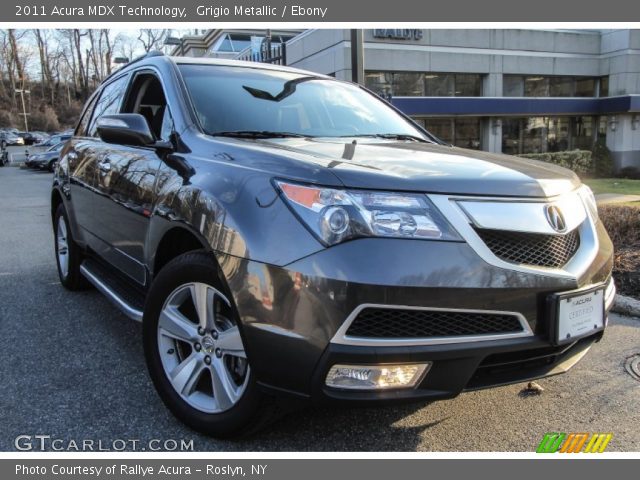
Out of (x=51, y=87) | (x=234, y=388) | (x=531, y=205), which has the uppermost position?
(x=51, y=87)

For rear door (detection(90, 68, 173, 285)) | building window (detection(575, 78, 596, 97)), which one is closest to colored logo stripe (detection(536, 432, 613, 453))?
rear door (detection(90, 68, 173, 285))

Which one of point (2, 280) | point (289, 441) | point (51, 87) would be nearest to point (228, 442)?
point (289, 441)

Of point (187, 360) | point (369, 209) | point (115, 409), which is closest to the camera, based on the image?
point (369, 209)

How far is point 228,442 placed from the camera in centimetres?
257

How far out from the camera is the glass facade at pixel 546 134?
26.2 metres

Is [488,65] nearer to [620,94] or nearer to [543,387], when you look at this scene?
[620,94]

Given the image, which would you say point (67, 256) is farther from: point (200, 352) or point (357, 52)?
point (357, 52)

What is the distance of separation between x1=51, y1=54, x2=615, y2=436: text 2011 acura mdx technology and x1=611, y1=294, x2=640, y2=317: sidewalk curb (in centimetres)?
206

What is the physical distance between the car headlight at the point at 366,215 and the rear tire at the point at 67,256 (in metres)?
3.37

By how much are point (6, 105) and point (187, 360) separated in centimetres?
9757

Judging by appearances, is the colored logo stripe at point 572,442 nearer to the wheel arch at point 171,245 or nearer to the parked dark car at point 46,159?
the wheel arch at point 171,245

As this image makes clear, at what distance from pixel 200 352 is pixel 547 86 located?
1096 inches

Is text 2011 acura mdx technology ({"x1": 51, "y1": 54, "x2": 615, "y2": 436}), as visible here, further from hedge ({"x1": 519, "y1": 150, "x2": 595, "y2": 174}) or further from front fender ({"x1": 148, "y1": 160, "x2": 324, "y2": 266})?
hedge ({"x1": 519, "y1": 150, "x2": 595, "y2": 174})

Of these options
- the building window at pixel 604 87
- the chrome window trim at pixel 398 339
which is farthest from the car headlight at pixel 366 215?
the building window at pixel 604 87
